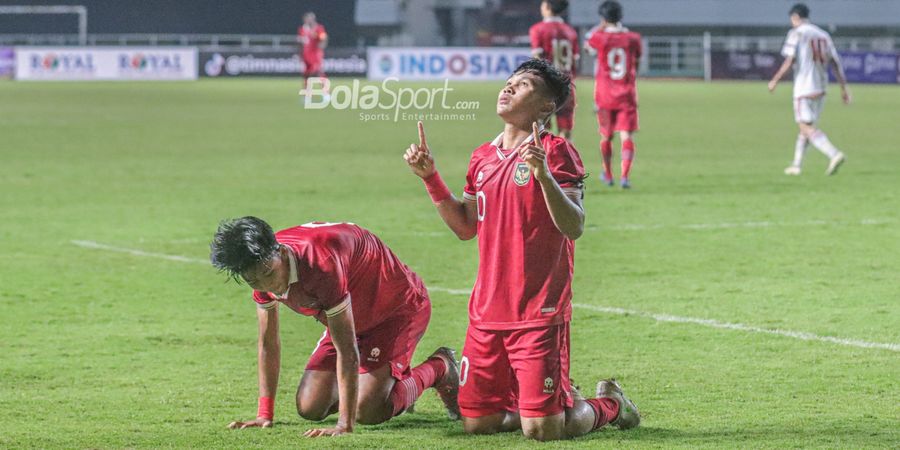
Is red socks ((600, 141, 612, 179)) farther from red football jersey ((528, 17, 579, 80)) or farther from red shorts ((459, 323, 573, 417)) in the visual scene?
red shorts ((459, 323, 573, 417))

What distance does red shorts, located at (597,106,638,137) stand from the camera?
1642 centimetres

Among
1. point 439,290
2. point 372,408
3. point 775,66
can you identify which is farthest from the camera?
point 775,66

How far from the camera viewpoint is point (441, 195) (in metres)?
5.91

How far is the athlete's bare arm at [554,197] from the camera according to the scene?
5277 mm

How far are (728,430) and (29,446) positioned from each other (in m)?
2.77

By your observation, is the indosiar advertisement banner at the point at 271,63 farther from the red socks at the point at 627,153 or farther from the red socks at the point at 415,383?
the red socks at the point at 415,383

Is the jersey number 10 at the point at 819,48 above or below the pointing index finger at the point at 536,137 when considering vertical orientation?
above

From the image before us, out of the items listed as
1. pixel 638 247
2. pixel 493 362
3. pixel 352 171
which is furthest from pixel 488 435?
pixel 352 171

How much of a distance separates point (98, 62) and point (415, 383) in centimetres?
4628

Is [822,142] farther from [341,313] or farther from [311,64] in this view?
[311,64]

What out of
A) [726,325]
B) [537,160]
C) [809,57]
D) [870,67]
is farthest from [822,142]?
[870,67]

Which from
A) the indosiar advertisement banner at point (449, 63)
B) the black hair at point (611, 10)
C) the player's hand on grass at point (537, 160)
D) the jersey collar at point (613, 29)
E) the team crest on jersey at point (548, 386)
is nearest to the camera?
the player's hand on grass at point (537, 160)

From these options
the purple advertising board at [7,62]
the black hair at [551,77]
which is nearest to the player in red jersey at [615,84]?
the black hair at [551,77]

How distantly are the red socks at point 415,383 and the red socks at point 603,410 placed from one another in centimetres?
82
